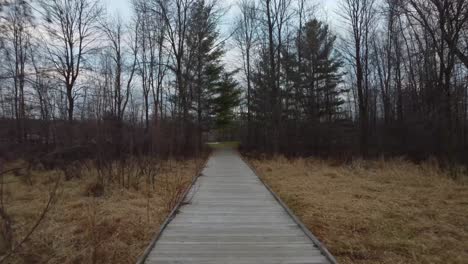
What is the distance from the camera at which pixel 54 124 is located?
1118 cm

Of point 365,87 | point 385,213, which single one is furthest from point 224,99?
point 385,213

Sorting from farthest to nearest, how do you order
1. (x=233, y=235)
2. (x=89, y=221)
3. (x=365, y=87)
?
A: (x=365, y=87) < (x=89, y=221) < (x=233, y=235)

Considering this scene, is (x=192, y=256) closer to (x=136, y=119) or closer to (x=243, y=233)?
(x=243, y=233)

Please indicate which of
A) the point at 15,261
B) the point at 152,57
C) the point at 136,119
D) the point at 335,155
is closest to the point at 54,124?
the point at 136,119

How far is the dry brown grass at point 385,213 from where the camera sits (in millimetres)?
5319

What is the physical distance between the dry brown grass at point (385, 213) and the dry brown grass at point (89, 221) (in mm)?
2927

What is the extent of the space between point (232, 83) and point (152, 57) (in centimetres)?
1293

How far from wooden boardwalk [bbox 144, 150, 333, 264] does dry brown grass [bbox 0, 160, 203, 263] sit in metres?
0.45

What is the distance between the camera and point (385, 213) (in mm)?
7621

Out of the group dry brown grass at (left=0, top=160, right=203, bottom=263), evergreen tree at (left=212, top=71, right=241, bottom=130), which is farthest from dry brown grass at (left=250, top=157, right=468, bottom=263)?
evergreen tree at (left=212, top=71, right=241, bottom=130)

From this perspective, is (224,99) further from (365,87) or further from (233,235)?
(233,235)

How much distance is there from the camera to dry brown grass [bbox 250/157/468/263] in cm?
532

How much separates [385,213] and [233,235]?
357 cm

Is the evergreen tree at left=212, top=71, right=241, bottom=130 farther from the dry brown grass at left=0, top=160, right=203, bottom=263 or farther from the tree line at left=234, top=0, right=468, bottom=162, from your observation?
the dry brown grass at left=0, top=160, right=203, bottom=263
